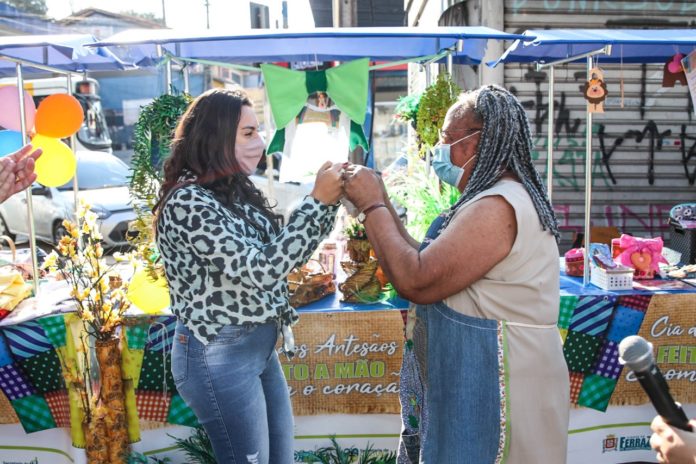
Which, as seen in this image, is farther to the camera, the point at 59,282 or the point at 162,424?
the point at 59,282

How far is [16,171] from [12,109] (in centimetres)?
178

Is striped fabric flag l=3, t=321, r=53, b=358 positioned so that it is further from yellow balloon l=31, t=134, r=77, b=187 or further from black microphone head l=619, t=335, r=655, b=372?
black microphone head l=619, t=335, r=655, b=372

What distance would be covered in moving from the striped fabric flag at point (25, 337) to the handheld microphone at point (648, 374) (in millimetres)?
2778

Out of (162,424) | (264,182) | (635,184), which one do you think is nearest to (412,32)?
(162,424)

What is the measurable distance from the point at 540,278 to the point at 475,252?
0.81 feet

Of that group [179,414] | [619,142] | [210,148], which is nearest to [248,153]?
[210,148]

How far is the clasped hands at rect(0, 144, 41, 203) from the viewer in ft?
7.11

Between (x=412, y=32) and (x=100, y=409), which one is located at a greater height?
(x=412, y=32)

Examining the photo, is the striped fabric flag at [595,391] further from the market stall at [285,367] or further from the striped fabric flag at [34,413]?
the striped fabric flag at [34,413]

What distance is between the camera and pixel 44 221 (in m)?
9.65

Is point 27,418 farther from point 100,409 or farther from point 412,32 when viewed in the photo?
point 412,32

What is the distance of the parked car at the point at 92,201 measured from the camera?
8961 millimetres

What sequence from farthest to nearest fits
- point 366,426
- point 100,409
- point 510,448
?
point 366,426 → point 100,409 → point 510,448

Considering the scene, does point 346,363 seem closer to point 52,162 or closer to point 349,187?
point 349,187
